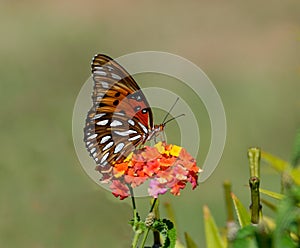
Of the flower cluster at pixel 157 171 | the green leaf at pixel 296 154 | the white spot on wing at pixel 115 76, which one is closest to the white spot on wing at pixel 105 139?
the white spot on wing at pixel 115 76

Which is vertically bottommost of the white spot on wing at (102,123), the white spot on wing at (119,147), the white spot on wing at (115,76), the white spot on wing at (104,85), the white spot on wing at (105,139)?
the white spot on wing at (119,147)

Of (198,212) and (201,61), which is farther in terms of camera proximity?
(201,61)

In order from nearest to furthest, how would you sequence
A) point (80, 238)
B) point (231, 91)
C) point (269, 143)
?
1. point (80, 238)
2. point (269, 143)
3. point (231, 91)

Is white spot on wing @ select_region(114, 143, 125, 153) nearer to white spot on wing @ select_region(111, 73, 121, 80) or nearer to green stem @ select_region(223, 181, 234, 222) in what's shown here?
white spot on wing @ select_region(111, 73, 121, 80)

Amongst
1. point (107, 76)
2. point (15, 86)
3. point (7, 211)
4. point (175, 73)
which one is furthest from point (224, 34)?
point (107, 76)

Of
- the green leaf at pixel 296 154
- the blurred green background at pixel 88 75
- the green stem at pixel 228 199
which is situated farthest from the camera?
the blurred green background at pixel 88 75

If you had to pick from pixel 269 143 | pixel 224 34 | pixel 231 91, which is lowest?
pixel 269 143

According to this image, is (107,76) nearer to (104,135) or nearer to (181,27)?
(104,135)

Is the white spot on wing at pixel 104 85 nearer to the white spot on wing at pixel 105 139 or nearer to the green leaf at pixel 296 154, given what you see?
the white spot on wing at pixel 105 139
